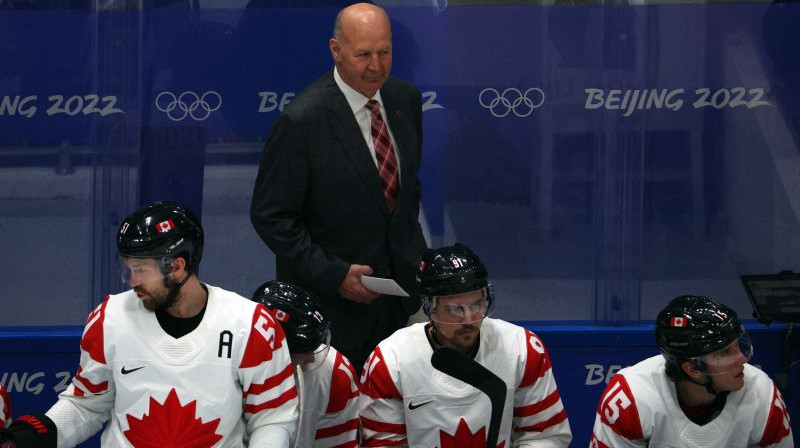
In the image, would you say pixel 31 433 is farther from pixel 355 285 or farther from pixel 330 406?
pixel 355 285

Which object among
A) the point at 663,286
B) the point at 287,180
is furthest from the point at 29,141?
the point at 663,286

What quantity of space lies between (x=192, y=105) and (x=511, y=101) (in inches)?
57.0

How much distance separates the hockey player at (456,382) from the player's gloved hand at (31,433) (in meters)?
1.02

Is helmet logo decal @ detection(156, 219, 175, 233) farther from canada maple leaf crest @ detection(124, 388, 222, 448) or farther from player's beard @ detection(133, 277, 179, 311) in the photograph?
canada maple leaf crest @ detection(124, 388, 222, 448)

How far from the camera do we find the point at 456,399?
438cm

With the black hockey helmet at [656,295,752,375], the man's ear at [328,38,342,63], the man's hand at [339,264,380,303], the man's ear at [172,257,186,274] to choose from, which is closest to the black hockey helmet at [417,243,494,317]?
the black hockey helmet at [656,295,752,375]

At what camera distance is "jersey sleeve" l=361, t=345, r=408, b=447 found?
4406 mm

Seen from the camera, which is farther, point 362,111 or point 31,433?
point 362,111

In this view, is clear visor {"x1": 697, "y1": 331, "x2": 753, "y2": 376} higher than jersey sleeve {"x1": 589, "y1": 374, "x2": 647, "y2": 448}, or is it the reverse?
clear visor {"x1": 697, "y1": 331, "x2": 753, "y2": 376}

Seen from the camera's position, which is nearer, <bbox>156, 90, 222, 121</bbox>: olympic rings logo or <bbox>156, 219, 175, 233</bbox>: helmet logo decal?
<bbox>156, 219, 175, 233</bbox>: helmet logo decal

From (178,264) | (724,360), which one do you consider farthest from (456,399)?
(178,264)

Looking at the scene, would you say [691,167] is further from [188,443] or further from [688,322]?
[188,443]

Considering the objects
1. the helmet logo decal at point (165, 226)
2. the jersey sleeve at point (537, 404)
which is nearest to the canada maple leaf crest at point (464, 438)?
the jersey sleeve at point (537, 404)

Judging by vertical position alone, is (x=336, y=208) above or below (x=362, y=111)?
below
